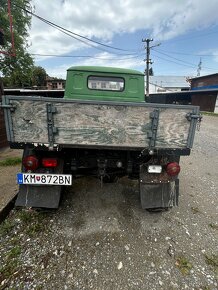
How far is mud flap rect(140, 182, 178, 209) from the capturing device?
2.88 metres

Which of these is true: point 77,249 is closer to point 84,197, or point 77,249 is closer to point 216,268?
point 84,197

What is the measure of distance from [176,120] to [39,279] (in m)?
2.38

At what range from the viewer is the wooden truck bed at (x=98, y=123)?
220cm

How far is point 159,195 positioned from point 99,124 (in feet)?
4.99

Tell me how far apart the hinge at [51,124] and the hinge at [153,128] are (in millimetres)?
1175

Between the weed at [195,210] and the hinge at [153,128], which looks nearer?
the hinge at [153,128]

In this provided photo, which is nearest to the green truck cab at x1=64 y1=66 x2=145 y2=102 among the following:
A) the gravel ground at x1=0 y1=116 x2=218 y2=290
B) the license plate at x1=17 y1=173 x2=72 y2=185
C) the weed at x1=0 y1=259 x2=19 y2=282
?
the license plate at x1=17 y1=173 x2=72 y2=185

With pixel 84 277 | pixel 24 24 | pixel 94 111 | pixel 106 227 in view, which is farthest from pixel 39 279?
pixel 24 24

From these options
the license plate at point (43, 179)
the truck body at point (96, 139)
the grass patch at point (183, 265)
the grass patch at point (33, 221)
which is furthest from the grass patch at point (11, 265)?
the grass patch at point (183, 265)

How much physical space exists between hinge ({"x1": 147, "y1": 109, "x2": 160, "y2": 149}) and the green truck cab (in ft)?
5.53

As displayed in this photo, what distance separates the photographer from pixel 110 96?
12.9 feet

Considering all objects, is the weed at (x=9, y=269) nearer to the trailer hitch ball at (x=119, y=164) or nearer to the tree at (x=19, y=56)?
the trailer hitch ball at (x=119, y=164)

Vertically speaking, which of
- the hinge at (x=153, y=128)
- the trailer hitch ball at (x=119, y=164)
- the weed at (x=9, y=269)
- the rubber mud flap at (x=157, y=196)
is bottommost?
the weed at (x=9, y=269)

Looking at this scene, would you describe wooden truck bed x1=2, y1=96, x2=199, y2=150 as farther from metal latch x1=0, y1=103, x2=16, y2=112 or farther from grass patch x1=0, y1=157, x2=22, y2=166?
grass patch x1=0, y1=157, x2=22, y2=166
